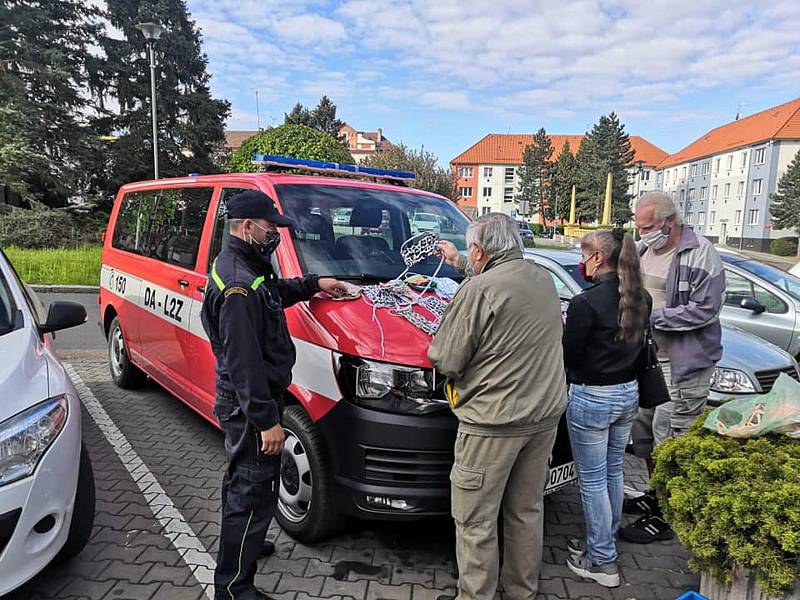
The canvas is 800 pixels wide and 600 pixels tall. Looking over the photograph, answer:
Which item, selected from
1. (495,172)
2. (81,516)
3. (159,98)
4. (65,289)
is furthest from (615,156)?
(81,516)

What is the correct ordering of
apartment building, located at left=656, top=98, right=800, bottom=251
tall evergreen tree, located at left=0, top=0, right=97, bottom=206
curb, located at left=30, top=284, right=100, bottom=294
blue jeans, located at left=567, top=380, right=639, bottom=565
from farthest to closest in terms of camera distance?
apartment building, located at left=656, top=98, right=800, bottom=251 → tall evergreen tree, located at left=0, top=0, right=97, bottom=206 → curb, located at left=30, top=284, right=100, bottom=294 → blue jeans, located at left=567, top=380, right=639, bottom=565

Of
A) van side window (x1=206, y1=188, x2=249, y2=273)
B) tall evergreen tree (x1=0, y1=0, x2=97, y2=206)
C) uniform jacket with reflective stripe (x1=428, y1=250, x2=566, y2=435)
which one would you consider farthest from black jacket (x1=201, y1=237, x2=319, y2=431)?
tall evergreen tree (x1=0, y1=0, x2=97, y2=206)

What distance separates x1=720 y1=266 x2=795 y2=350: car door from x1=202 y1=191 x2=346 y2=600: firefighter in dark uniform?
570 cm

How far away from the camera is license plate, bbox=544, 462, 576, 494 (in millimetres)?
3062

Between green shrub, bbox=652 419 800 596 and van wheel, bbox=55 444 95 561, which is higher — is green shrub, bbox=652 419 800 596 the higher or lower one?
the higher one

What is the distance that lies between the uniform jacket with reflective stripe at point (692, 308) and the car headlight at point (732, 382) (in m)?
1.34

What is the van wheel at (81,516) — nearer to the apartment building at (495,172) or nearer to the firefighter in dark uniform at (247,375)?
the firefighter in dark uniform at (247,375)

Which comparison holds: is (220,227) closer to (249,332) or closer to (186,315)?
(186,315)

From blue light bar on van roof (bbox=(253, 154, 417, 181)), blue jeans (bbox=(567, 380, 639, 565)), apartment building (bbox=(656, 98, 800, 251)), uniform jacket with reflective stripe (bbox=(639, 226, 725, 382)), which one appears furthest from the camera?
apartment building (bbox=(656, 98, 800, 251))

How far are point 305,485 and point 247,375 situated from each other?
1.07 meters

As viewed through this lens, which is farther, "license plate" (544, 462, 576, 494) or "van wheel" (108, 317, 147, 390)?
"van wheel" (108, 317, 147, 390)

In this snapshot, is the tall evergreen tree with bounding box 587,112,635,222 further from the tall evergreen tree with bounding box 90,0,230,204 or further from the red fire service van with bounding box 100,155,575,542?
the red fire service van with bounding box 100,155,575,542

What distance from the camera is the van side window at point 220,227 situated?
3.88 m

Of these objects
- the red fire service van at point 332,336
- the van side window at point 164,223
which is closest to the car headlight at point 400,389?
the red fire service van at point 332,336
